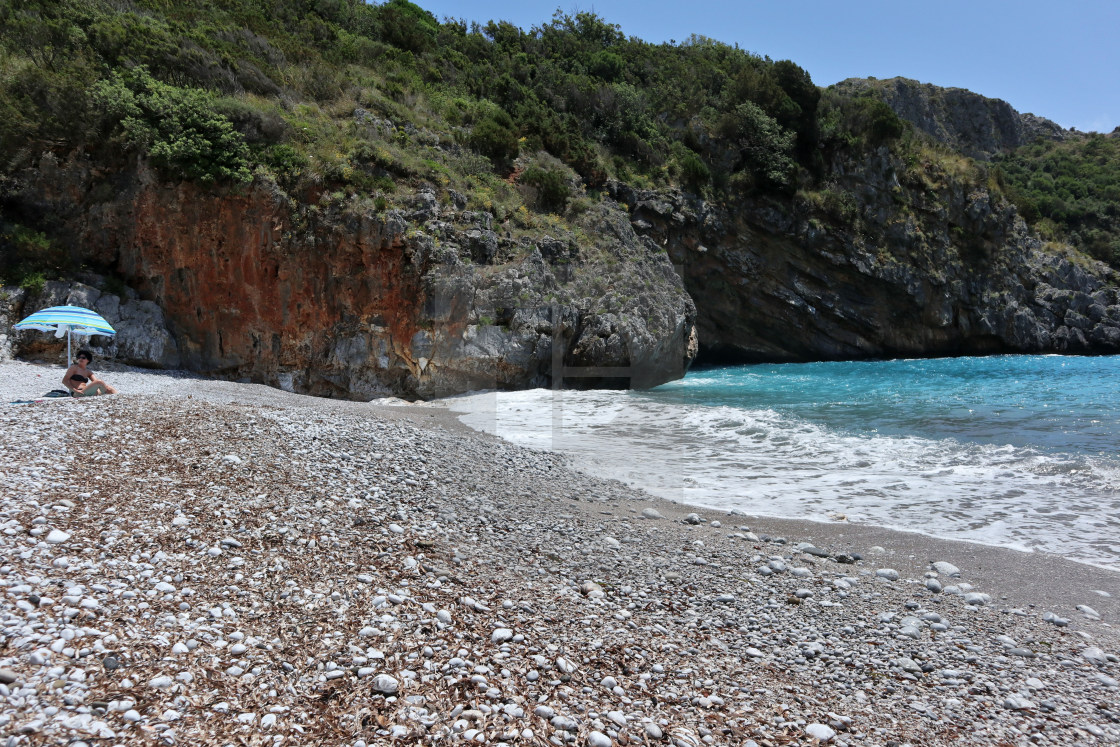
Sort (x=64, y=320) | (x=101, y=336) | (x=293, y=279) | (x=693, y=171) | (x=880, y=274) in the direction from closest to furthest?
(x=64, y=320) < (x=101, y=336) < (x=293, y=279) < (x=693, y=171) < (x=880, y=274)

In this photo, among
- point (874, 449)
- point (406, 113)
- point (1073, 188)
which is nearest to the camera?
point (874, 449)

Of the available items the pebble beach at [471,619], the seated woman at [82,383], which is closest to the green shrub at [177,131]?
the seated woman at [82,383]

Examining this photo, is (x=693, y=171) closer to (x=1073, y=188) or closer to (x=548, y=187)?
(x=548, y=187)

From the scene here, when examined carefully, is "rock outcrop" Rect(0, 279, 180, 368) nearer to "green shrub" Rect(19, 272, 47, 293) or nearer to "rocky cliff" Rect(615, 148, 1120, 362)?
"green shrub" Rect(19, 272, 47, 293)

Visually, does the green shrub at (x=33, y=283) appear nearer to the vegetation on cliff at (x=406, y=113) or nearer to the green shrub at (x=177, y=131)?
the vegetation on cliff at (x=406, y=113)

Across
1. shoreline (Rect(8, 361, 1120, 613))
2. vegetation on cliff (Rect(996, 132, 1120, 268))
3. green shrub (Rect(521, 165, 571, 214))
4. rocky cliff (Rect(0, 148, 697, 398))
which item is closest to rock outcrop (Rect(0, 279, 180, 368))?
rocky cliff (Rect(0, 148, 697, 398))

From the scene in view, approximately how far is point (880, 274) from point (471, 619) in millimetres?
34539

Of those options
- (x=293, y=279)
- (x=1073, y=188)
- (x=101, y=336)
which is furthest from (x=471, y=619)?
(x=1073, y=188)

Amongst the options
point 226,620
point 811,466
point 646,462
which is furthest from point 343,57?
point 226,620

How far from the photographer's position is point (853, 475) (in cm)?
906

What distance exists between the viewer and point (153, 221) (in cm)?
1711

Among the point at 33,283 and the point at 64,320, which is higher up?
the point at 33,283

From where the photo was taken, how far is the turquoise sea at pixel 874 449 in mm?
7230

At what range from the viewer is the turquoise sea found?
7230 millimetres
